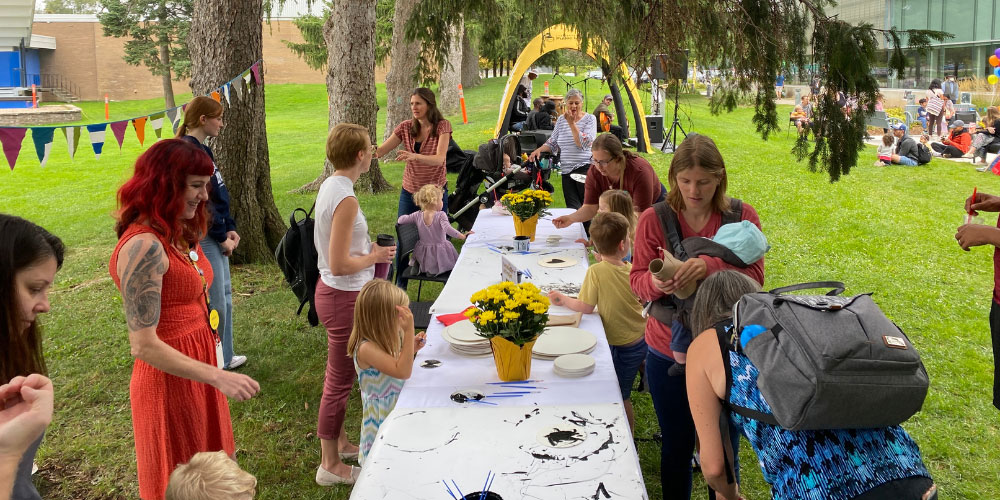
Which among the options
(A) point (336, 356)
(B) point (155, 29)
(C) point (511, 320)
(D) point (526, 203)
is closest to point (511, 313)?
(C) point (511, 320)

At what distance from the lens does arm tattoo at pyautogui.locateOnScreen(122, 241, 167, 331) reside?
2.20 metres

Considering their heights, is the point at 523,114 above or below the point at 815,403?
above

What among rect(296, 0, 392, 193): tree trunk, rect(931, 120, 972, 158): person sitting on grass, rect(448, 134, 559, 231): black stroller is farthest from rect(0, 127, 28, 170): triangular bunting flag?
rect(931, 120, 972, 158): person sitting on grass

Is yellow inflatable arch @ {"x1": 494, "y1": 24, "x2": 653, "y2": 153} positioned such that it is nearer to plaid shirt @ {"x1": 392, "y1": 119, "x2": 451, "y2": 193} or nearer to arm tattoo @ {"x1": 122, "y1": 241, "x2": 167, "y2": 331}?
plaid shirt @ {"x1": 392, "y1": 119, "x2": 451, "y2": 193}

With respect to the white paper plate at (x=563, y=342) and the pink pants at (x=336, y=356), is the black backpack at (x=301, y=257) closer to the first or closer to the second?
the pink pants at (x=336, y=356)

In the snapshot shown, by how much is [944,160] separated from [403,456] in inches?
638

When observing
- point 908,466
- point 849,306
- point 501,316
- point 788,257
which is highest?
point 849,306

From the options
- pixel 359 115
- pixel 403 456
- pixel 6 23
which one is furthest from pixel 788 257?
pixel 6 23

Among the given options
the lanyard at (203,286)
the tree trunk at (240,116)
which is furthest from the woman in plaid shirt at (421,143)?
the lanyard at (203,286)

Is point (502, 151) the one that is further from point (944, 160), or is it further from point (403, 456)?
point (944, 160)

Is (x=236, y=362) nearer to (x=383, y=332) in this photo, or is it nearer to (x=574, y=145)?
(x=383, y=332)

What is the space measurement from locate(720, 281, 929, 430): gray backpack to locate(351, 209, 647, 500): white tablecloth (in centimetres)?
55

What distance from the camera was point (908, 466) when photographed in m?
1.67

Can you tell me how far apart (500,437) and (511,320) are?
0.42 metres
